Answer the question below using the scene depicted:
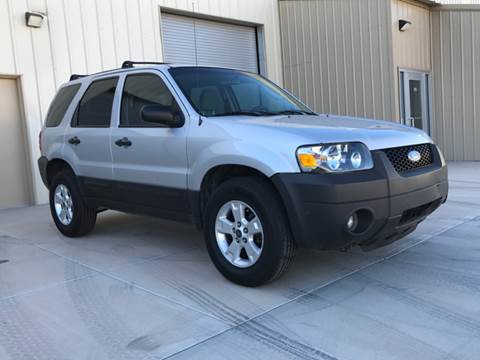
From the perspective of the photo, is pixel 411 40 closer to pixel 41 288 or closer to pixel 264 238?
pixel 264 238

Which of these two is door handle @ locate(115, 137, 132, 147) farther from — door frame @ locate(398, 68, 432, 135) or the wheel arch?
door frame @ locate(398, 68, 432, 135)

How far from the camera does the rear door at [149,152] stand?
443 centimetres

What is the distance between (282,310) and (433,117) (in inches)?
424

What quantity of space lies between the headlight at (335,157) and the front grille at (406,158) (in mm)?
284

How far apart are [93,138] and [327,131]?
2.75 metres

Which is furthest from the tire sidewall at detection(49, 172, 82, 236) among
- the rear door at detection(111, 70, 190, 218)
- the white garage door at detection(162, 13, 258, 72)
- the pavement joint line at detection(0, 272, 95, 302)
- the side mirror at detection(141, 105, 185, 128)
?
the white garage door at detection(162, 13, 258, 72)

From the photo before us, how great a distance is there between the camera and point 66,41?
29.9ft

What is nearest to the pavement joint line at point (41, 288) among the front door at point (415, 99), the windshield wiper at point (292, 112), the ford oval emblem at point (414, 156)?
the windshield wiper at point (292, 112)

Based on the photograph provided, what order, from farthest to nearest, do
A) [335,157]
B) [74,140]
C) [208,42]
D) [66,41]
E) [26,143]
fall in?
[208,42] < [66,41] < [26,143] < [74,140] < [335,157]

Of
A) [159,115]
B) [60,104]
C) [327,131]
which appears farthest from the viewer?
[60,104]

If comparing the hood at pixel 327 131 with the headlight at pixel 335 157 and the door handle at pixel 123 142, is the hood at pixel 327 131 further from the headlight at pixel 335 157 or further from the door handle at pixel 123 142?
the door handle at pixel 123 142

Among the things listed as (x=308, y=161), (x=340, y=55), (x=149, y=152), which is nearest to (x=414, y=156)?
(x=308, y=161)

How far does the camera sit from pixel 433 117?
12.9 meters

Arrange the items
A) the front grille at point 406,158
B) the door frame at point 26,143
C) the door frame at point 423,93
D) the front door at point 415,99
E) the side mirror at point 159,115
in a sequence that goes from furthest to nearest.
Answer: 1. the front door at point 415,99
2. the door frame at point 423,93
3. the door frame at point 26,143
4. the side mirror at point 159,115
5. the front grille at point 406,158
